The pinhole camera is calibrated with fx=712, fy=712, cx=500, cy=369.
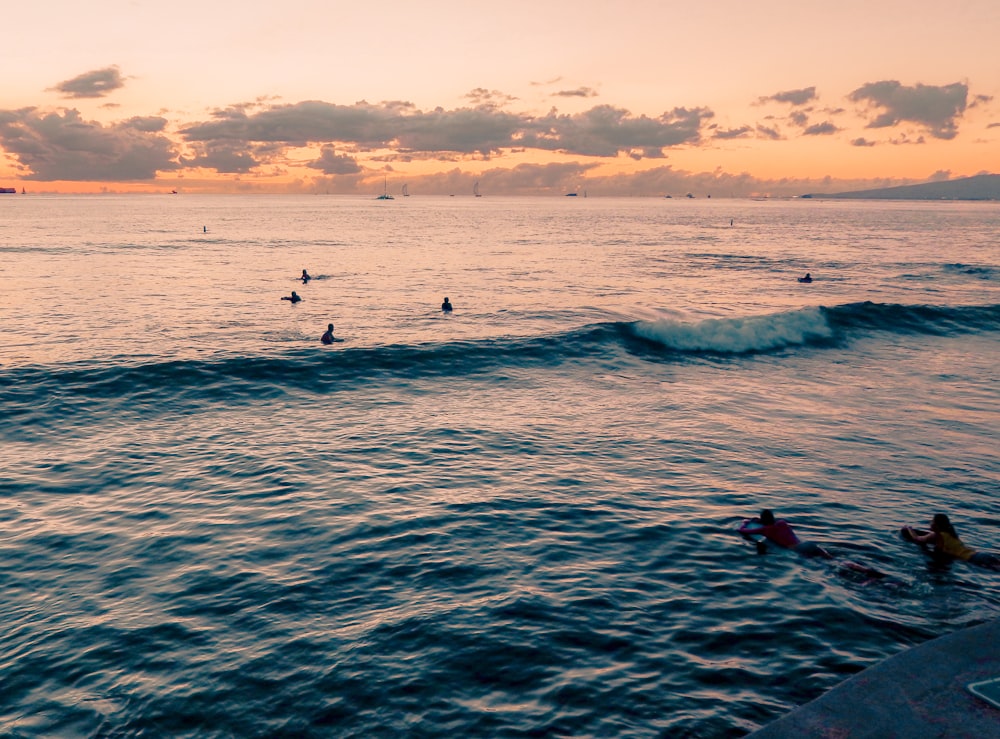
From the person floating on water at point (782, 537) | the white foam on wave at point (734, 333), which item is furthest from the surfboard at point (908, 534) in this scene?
the white foam on wave at point (734, 333)

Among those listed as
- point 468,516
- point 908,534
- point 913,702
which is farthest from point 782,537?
point 468,516

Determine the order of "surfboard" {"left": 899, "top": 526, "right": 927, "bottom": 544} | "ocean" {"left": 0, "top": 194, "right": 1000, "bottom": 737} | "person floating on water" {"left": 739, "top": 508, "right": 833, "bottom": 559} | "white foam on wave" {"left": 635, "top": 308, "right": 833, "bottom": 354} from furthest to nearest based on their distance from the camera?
"white foam on wave" {"left": 635, "top": 308, "right": 833, "bottom": 354} → "surfboard" {"left": 899, "top": 526, "right": 927, "bottom": 544} → "person floating on water" {"left": 739, "top": 508, "right": 833, "bottom": 559} → "ocean" {"left": 0, "top": 194, "right": 1000, "bottom": 737}

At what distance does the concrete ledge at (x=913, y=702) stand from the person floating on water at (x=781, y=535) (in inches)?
207

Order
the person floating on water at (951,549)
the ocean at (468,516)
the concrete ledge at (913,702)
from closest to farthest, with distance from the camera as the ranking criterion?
the concrete ledge at (913,702)
the ocean at (468,516)
the person floating on water at (951,549)

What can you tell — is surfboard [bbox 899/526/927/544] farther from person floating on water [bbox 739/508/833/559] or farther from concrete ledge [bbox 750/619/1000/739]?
concrete ledge [bbox 750/619/1000/739]

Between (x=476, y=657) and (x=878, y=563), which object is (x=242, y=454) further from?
(x=878, y=563)

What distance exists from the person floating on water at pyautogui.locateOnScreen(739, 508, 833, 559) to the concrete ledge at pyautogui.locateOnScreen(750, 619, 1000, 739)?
5.26 m

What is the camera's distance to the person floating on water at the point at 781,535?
55.7 feet

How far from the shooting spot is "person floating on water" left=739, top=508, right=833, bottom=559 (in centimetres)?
1698

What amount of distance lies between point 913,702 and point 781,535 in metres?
7.49

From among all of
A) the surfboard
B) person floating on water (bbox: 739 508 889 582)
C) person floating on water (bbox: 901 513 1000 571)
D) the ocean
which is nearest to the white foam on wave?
the ocean

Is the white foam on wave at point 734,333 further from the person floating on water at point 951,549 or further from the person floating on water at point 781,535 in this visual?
the person floating on water at point 951,549

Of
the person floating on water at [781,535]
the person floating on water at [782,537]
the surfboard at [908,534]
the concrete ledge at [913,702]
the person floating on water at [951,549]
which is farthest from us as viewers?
the surfboard at [908,534]

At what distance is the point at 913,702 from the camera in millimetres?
9906
